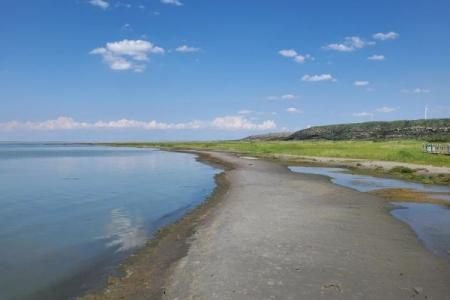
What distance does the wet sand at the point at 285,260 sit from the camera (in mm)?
A: 10000

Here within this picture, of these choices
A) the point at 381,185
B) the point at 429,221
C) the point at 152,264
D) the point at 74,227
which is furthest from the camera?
the point at 381,185

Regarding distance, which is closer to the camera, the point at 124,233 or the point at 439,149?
the point at 124,233

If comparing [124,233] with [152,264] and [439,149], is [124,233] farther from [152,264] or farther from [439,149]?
[439,149]

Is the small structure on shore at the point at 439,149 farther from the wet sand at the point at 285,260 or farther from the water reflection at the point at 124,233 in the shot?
the water reflection at the point at 124,233

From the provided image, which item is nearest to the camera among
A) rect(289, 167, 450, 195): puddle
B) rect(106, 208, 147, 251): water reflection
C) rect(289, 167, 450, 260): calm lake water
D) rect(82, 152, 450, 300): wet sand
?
rect(82, 152, 450, 300): wet sand

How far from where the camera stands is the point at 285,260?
12188mm

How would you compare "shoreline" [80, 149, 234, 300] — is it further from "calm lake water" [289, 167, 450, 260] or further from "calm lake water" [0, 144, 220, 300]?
"calm lake water" [289, 167, 450, 260]

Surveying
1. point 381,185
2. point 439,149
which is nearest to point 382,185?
point 381,185

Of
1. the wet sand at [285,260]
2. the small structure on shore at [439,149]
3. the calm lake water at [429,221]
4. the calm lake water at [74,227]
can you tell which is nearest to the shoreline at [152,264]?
the wet sand at [285,260]

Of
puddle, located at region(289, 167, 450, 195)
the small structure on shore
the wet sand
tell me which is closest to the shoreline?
the wet sand

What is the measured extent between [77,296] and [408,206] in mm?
18356

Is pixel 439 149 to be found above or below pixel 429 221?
above

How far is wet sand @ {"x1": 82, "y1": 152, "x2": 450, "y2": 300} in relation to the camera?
32.8 feet

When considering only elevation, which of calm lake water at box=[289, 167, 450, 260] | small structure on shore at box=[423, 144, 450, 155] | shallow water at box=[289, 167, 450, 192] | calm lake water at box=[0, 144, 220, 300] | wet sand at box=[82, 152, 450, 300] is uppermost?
small structure on shore at box=[423, 144, 450, 155]
